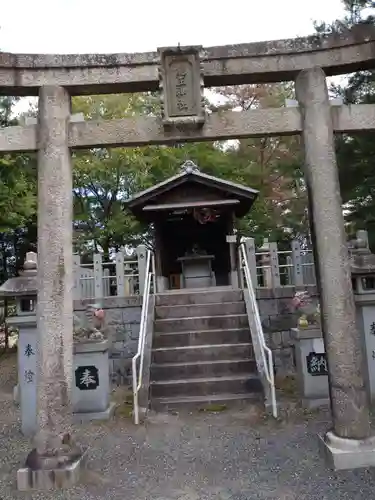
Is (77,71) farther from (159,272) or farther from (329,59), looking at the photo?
(159,272)

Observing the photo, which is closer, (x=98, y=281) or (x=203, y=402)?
(x=203, y=402)

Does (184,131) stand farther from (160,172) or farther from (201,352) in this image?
(160,172)

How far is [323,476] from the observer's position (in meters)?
4.45

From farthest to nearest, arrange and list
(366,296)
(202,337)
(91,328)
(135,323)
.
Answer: (135,323)
(202,337)
(91,328)
(366,296)

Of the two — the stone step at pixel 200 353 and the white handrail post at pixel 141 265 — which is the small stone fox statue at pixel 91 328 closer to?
the stone step at pixel 200 353

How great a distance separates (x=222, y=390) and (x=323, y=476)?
11.7ft

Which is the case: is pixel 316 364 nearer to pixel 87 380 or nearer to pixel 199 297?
pixel 199 297

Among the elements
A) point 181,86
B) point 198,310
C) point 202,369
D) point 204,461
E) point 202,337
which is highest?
point 181,86

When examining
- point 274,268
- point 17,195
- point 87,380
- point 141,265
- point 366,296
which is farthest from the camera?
point 17,195

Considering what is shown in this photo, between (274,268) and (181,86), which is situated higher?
(181,86)

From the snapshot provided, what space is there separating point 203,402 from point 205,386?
35cm

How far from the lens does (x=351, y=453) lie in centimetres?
445

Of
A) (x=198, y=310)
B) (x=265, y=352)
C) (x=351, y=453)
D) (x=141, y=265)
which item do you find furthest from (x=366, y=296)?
(x=141, y=265)

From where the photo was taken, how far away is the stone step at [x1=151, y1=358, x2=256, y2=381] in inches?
324
